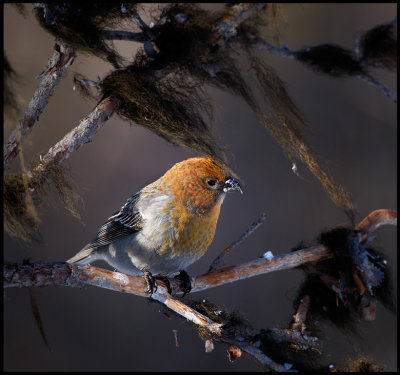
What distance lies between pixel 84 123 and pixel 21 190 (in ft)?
0.39

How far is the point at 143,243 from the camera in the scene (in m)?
0.72

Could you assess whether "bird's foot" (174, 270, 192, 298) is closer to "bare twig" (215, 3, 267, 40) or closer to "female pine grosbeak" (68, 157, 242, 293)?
"female pine grosbeak" (68, 157, 242, 293)

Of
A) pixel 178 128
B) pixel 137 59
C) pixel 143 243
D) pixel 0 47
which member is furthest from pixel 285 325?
pixel 0 47

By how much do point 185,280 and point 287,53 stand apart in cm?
42

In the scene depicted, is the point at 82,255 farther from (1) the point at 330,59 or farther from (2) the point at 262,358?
(1) the point at 330,59

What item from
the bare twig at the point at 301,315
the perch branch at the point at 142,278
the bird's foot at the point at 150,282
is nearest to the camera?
the perch branch at the point at 142,278

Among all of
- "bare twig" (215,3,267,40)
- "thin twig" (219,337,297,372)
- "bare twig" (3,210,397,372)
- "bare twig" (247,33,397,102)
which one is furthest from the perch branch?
"bare twig" (215,3,267,40)

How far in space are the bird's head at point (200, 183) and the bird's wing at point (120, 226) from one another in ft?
0.28

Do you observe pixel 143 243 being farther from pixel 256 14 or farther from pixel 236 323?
pixel 256 14

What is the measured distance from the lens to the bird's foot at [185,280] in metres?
0.72

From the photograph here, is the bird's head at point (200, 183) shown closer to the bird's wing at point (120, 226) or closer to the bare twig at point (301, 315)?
the bird's wing at point (120, 226)

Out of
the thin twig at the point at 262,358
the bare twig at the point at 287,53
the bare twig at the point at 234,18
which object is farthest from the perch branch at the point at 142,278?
the bare twig at the point at 234,18

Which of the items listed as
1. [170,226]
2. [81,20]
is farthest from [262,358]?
[81,20]

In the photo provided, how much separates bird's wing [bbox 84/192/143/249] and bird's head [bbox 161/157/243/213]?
8 centimetres
